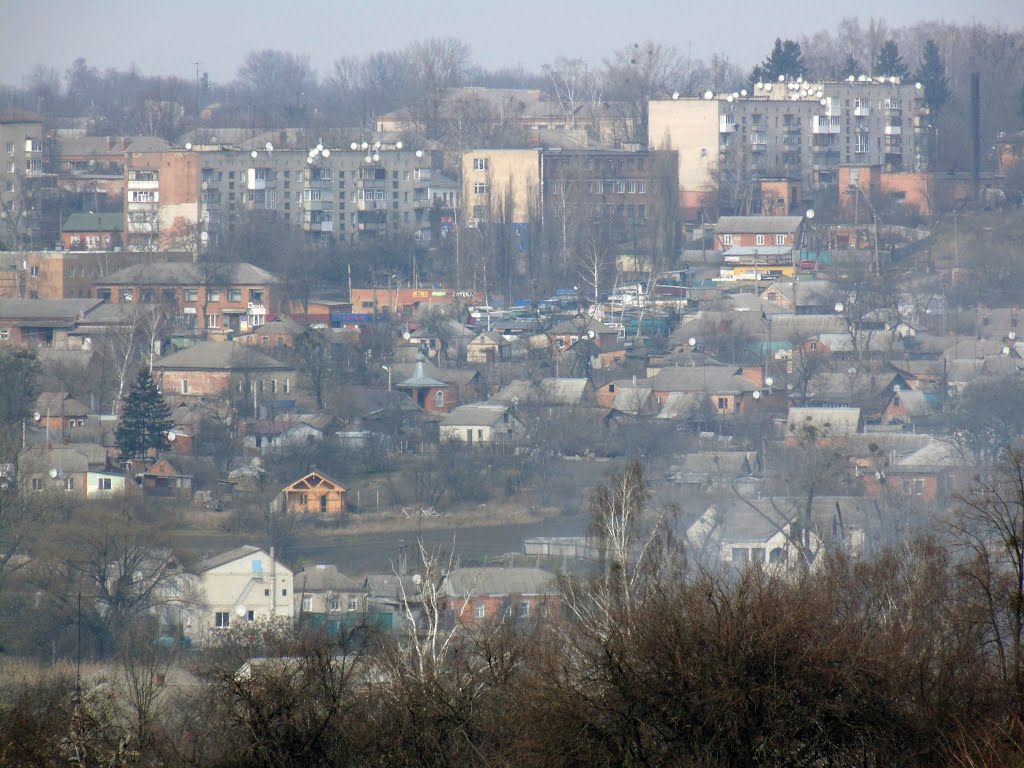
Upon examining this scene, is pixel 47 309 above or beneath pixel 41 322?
above

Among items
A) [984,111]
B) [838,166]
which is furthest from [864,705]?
[984,111]

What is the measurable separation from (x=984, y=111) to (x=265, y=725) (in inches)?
989

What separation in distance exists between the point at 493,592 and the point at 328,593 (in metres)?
1.02

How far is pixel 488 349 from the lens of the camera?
61.8 feet

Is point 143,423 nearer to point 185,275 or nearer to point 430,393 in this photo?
point 430,393

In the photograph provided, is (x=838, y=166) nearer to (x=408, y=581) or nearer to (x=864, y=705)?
(x=408, y=581)

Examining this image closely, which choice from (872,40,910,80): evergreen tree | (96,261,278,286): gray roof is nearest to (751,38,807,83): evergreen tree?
(872,40,910,80): evergreen tree

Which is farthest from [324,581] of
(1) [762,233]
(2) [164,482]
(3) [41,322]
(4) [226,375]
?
(1) [762,233]

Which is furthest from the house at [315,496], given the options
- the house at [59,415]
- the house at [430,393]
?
the house at [430,393]

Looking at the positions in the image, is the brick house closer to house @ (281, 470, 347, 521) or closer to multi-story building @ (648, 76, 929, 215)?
multi-story building @ (648, 76, 929, 215)

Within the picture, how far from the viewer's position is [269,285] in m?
20.5

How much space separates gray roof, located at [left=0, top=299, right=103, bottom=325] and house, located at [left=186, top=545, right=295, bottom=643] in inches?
352

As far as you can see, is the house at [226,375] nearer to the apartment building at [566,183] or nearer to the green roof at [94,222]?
the green roof at [94,222]

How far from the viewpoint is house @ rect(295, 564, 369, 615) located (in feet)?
34.6
